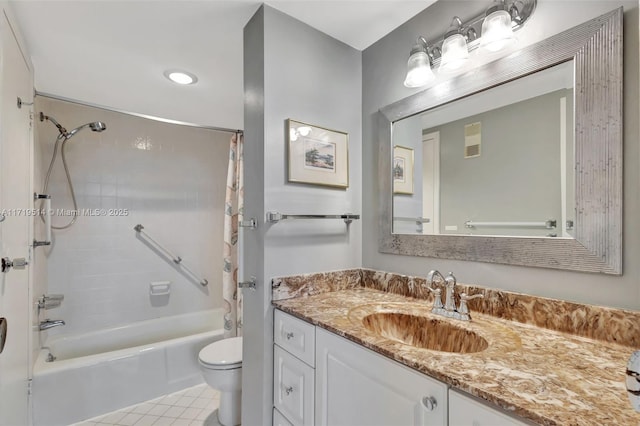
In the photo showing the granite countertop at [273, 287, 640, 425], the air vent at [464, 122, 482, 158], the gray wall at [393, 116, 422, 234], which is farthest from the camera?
the gray wall at [393, 116, 422, 234]

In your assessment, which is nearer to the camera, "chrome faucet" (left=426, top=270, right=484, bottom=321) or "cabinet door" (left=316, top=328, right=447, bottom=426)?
"cabinet door" (left=316, top=328, right=447, bottom=426)

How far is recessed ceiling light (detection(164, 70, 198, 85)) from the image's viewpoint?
1.90 meters

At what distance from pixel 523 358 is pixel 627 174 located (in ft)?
2.07

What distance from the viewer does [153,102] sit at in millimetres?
2352

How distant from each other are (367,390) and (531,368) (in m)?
0.45

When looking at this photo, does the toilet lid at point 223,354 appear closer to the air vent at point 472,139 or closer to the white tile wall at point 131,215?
the white tile wall at point 131,215

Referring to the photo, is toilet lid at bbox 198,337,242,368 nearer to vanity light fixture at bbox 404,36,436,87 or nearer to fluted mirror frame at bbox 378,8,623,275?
fluted mirror frame at bbox 378,8,623,275

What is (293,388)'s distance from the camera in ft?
4.01

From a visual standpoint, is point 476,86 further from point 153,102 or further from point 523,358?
point 153,102

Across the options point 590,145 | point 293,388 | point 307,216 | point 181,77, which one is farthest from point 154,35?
point 590,145

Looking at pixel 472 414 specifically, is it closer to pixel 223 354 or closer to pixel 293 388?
pixel 293 388

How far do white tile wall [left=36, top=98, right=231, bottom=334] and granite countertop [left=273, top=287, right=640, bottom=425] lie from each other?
7.60ft

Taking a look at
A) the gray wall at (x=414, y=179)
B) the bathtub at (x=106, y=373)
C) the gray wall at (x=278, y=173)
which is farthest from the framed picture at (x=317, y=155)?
the bathtub at (x=106, y=373)

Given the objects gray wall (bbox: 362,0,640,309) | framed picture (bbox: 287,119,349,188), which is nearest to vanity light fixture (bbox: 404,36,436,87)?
gray wall (bbox: 362,0,640,309)
